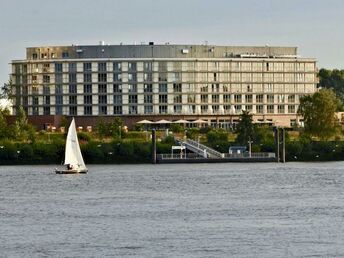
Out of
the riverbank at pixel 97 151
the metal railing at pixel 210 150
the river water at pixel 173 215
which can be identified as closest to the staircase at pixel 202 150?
the metal railing at pixel 210 150

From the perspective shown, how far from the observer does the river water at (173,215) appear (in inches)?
2878

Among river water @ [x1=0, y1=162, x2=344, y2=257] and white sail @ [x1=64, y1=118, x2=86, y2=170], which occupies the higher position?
white sail @ [x1=64, y1=118, x2=86, y2=170]

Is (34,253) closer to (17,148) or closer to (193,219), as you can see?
(193,219)

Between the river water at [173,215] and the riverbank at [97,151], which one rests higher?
the riverbank at [97,151]

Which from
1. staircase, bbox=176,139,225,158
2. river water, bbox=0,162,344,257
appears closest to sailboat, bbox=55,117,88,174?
river water, bbox=0,162,344,257

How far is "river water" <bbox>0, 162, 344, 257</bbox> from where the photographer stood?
73.1 metres

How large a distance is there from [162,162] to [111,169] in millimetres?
18630

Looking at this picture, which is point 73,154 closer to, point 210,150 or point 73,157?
point 73,157

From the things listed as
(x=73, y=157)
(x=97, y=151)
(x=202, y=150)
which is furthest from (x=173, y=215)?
(x=202, y=150)

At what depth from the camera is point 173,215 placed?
9169cm

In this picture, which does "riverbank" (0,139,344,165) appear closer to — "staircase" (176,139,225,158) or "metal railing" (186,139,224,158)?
"staircase" (176,139,225,158)

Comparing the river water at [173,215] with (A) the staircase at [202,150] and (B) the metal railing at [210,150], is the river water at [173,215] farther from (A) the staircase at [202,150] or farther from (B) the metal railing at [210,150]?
(B) the metal railing at [210,150]

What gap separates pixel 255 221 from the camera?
284 feet

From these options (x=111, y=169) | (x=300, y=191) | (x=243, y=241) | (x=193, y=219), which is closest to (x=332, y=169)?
(x=111, y=169)
